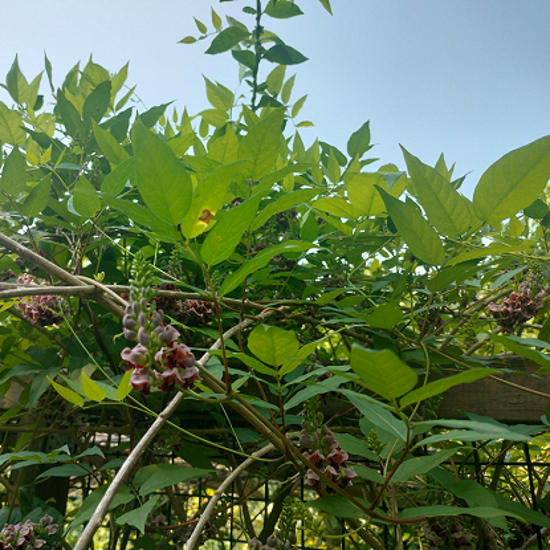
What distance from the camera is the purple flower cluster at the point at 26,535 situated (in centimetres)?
69

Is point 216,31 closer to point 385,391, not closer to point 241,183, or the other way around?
point 241,183

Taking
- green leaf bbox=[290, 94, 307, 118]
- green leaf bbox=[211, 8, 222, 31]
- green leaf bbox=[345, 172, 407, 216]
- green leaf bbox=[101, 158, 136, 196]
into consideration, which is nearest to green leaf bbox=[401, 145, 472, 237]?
green leaf bbox=[345, 172, 407, 216]

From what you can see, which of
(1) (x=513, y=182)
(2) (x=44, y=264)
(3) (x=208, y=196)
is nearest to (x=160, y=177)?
(3) (x=208, y=196)

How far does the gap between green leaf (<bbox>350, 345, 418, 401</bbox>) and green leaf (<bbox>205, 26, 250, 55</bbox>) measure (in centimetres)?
101

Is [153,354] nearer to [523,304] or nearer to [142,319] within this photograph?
[142,319]

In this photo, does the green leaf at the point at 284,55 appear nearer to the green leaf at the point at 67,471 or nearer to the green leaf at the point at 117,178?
the green leaf at the point at 117,178

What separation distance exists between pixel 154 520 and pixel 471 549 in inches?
27.1

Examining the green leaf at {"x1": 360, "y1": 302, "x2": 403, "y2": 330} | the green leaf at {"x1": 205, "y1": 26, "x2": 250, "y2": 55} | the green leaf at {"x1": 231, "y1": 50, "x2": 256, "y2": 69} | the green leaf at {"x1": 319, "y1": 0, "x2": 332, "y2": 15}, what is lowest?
the green leaf at {"x1": 360, "y1": 302, "x2": 403, "y2": 330}

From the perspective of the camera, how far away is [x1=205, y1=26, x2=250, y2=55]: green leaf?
106cm

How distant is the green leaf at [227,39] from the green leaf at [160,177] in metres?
0.89

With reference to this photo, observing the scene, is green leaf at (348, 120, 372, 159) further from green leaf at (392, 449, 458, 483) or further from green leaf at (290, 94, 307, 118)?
green leaf at (392, 449, 458, 483)

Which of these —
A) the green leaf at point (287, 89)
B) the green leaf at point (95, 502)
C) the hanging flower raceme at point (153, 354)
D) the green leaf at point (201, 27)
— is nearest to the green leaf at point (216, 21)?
the green leaf at point (201, 27)

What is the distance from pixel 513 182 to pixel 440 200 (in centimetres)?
7

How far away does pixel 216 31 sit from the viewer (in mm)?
1201
